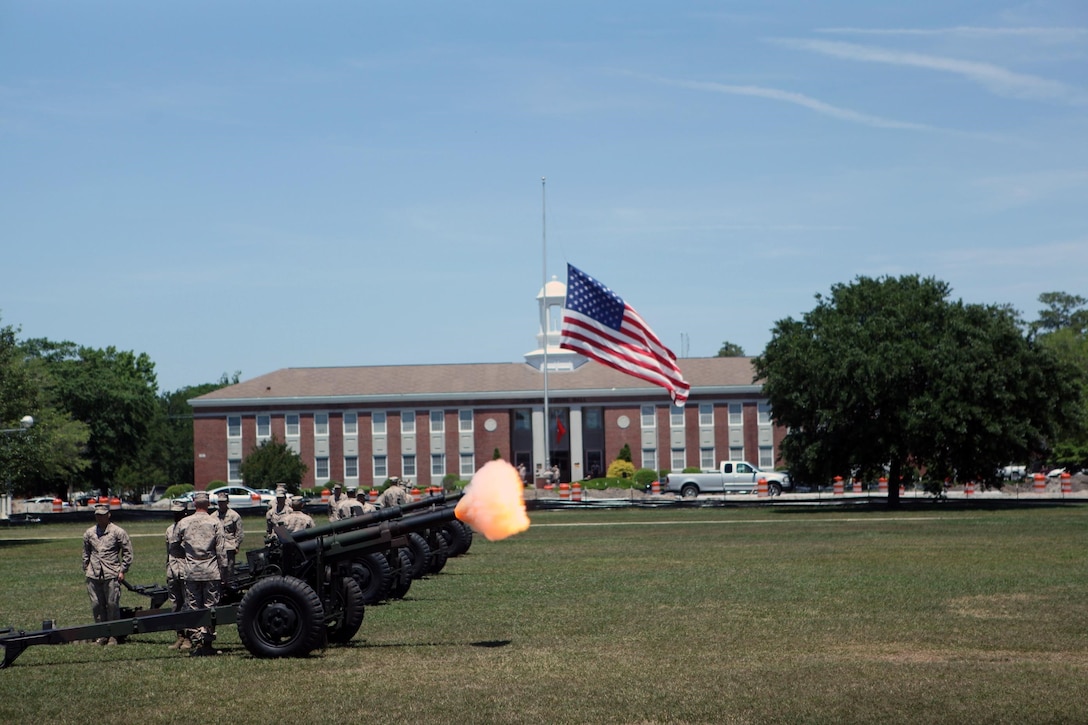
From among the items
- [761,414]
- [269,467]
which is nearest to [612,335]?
[269,467]

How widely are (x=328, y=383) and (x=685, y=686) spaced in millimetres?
91309

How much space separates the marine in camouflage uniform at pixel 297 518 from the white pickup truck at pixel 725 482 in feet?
181

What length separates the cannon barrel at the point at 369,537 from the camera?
15.2m

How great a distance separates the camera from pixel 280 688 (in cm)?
1317

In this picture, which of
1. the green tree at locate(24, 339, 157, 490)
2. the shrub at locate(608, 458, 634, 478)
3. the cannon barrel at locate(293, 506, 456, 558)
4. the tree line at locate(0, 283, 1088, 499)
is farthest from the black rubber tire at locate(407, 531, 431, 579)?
the green tree at locate(24, 339, 157, 490)

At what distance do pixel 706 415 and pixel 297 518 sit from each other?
80.2 m

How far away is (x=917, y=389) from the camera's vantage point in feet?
177

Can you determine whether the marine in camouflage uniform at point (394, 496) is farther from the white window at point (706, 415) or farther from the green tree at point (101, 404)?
the green tree at point (101, 404)

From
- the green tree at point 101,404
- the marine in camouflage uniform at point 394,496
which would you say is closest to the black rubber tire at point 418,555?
the marine in camouflage uniform at point 394,496

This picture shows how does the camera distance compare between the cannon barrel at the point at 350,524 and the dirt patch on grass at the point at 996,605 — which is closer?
the cannon barrel at the point at 350,524

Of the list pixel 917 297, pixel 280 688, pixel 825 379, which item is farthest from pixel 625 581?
pixel 917 297

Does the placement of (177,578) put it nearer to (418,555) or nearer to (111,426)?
(418,555)

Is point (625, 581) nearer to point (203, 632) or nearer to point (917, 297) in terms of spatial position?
point (203, 632)

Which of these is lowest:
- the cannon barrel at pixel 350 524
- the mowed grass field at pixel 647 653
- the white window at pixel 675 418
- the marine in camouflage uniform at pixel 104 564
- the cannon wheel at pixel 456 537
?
the mowed grass field at pixel 647 653
